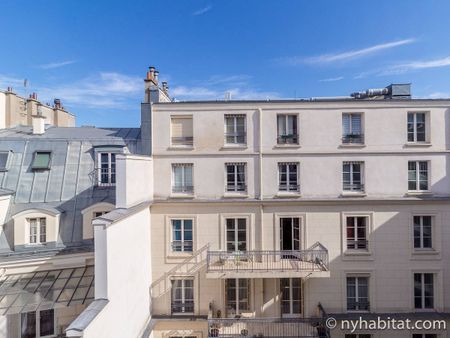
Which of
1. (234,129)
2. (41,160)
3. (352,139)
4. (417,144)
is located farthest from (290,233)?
(41,160)

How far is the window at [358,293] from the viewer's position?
42.5ft

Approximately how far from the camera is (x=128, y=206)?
423 inches

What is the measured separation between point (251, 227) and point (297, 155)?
4363mm

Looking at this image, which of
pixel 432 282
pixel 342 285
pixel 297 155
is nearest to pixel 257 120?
pixel 297 155

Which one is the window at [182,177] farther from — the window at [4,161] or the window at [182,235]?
the window at [4,161]

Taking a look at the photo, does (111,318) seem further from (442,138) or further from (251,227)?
(442,138)

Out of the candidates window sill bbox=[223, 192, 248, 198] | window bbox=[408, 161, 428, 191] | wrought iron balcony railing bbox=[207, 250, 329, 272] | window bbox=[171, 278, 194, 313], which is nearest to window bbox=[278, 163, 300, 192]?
window sill bbox=[223, 192, 248, 198]

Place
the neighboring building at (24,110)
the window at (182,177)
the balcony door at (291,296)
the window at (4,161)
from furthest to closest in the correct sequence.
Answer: the neighboring building at (24,110) → the window at (182,177) → the balcony door at (291,296) → the window at (4,161)

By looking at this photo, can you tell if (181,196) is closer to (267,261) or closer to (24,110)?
(267,261)

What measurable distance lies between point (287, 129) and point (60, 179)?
11456mm

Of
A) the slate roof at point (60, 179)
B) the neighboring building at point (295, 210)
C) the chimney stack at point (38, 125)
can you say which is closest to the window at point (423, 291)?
the neighboring building at point (295, 210)

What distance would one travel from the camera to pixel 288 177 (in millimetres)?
13523

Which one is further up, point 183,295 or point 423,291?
point 423,291

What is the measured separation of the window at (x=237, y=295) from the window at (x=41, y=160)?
10481 millimetres
